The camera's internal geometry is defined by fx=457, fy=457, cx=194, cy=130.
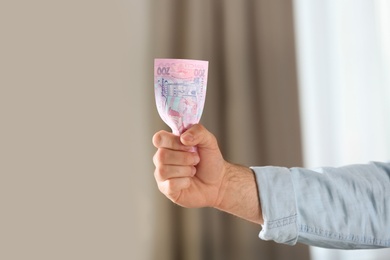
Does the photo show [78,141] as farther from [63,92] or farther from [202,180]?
[202,180]

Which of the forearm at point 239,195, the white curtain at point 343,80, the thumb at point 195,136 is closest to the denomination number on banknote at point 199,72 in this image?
the thumb at point 195,136

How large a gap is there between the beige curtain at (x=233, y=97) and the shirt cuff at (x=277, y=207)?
678mm

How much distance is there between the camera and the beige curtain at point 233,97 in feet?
5.98

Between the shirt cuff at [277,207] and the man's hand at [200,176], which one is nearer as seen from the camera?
the man's hand at [200,176]

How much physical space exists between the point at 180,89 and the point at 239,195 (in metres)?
0.32

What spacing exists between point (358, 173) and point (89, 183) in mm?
970

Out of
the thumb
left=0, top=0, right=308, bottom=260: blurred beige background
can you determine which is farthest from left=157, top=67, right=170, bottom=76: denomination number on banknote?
left=0, top=0, right=308, bottom=260: blurred beige background

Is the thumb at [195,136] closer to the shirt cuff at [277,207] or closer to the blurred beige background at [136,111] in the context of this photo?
the shirt cuff at [277,207]

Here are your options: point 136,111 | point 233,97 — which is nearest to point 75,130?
point 136,111

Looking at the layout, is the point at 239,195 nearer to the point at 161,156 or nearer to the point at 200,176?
the point at 200,176

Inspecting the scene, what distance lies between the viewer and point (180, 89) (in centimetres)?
97

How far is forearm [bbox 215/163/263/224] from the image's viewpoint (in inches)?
43.5

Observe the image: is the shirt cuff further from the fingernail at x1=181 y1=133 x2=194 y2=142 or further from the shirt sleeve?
the fingernail at x1=181 y1=133 x2=194 y2=142

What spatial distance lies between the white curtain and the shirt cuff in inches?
31.3
